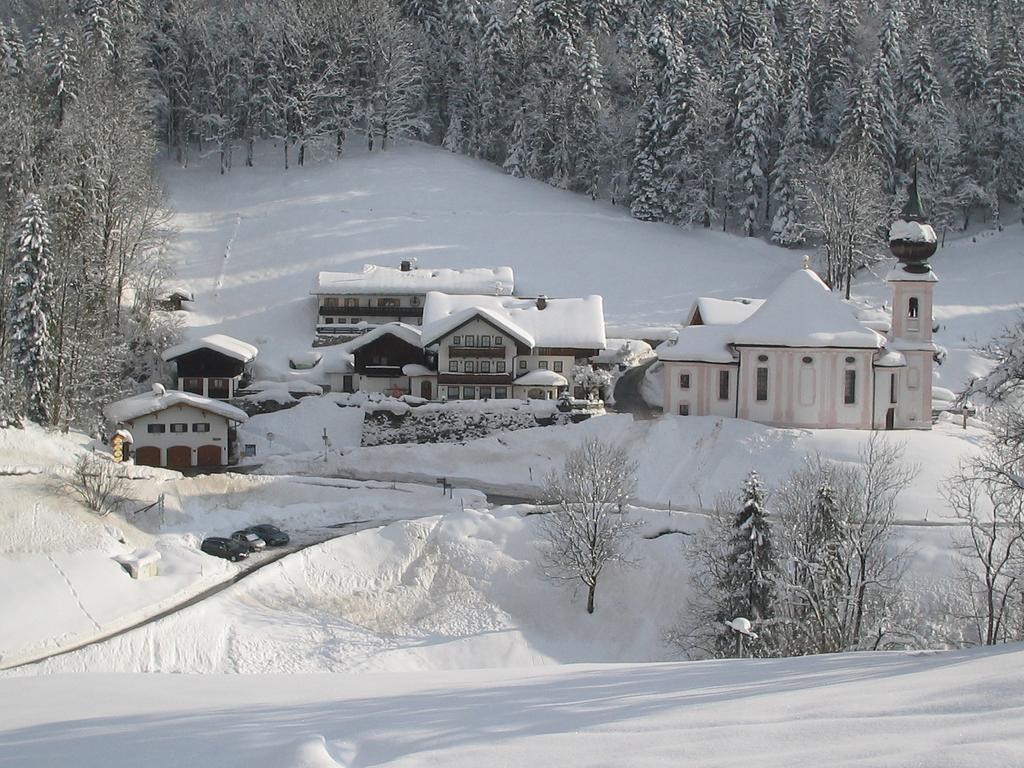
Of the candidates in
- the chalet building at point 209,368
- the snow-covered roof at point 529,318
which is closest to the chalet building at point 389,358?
the snow-covered roof at point 529,318

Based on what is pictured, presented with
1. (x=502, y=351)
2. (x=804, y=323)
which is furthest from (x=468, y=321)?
(x=804, y=323)

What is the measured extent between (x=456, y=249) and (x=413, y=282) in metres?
7.35

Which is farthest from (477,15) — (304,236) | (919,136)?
(919,136)

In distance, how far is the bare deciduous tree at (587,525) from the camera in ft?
96.1

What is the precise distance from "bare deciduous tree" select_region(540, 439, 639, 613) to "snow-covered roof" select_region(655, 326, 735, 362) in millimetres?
8880

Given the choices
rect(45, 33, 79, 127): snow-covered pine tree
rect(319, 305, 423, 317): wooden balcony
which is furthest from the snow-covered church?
rect(45, 33, 79, 127): snow-covered pine tree

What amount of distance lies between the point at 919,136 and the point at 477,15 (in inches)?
1389

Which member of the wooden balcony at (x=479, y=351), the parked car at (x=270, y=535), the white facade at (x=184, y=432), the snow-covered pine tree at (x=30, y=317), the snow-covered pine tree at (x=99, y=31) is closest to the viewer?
the parked car at (x=270, y=535)

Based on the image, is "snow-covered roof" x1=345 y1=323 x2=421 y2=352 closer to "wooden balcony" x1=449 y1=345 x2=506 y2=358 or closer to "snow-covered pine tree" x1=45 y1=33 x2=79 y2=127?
"wooden balcony" x1=449 y1=345 x2=506 y2=358

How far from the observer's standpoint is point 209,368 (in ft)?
152

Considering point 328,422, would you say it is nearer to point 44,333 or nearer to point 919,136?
point 44,333

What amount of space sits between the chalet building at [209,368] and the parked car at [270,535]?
14716 mm

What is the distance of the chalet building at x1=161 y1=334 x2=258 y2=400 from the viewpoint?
4581 centimetres

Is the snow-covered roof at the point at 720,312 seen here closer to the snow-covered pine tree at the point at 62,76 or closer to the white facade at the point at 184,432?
the white facade at the point at 184,432
